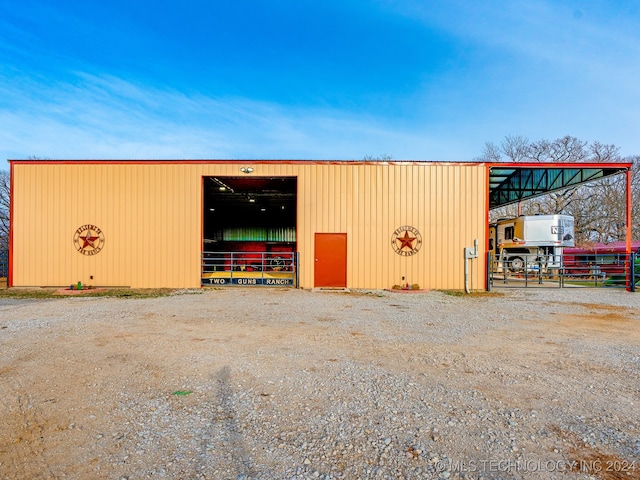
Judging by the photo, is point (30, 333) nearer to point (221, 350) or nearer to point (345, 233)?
point (221, 350)

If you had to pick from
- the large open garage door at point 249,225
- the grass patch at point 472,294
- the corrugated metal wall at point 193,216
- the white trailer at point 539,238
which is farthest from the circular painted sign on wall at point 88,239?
the white trailer at point 539,238

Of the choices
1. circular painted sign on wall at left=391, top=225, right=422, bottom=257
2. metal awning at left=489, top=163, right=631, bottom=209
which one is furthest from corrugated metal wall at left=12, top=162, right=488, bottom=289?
metal awning at left=489, top=163, right=631, bottom=209

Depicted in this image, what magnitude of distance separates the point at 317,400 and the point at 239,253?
1164 cm

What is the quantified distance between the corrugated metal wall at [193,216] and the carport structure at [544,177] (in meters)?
1.77

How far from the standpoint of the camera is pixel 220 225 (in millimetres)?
27484

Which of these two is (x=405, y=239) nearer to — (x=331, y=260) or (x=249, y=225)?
(x=331, y=260)

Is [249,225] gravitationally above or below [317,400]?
above

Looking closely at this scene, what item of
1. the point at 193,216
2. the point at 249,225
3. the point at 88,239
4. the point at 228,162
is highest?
the point at 228,162

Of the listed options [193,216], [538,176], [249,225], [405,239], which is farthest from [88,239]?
[538,176]

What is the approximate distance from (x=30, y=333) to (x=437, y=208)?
1283cm

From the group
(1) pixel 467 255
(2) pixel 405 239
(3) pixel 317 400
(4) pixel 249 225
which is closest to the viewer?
(3) pixel 317 400

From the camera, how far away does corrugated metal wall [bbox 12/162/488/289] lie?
14.7 m

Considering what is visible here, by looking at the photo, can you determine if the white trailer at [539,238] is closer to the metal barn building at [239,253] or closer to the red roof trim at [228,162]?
the metal barn building at [239,253]

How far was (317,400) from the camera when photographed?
3.78 meters
